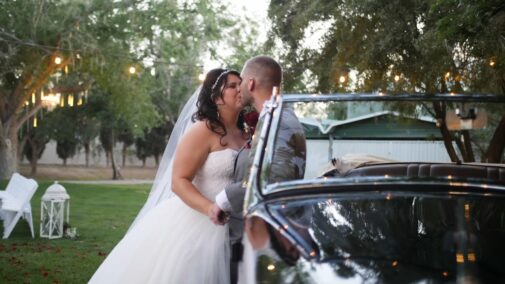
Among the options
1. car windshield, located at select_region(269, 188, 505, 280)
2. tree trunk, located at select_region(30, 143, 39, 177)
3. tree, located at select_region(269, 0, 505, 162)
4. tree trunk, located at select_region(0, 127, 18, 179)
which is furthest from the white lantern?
tree trunk, located at select_region(30, 143, 39, 177)

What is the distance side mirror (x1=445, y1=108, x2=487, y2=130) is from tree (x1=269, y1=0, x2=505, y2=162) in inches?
12.0

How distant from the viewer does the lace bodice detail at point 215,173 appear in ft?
11.2

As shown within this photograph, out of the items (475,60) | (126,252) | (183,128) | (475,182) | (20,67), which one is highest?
(20,67)

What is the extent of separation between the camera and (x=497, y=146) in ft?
15.6

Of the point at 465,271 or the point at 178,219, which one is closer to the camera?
the point at 465,271

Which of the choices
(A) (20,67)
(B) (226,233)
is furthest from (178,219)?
(A) (20,67)

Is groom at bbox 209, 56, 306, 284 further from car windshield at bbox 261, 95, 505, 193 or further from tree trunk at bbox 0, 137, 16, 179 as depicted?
tree trunk at bbox 0, 137, 16, 179

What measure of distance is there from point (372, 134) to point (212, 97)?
923 millimetres

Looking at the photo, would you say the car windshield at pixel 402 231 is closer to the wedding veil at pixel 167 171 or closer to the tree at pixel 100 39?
the wedding veil at pixel 167 171

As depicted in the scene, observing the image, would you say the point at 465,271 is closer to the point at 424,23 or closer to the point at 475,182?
the point at 475,182

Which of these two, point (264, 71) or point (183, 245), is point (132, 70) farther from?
point (264, 71)

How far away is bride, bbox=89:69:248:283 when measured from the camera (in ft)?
11.0

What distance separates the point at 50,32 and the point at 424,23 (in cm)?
1773

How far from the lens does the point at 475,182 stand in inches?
95.7
